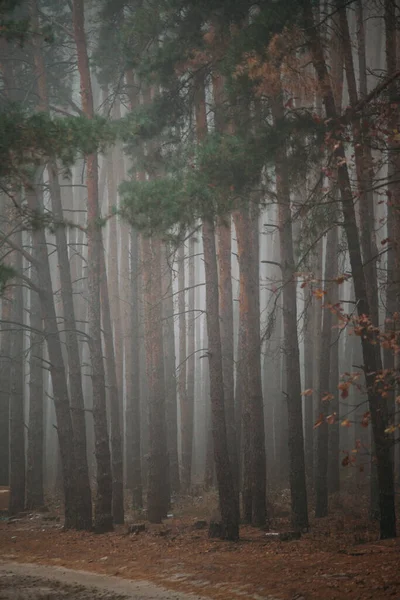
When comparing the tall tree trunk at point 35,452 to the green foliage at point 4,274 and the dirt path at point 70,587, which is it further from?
the dirt path at point 70,587

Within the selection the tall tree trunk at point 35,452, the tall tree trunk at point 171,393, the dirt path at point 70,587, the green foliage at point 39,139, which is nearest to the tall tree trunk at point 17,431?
the tall tree trunk at point 35,452

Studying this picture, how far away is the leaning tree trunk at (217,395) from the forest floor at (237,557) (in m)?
0.60

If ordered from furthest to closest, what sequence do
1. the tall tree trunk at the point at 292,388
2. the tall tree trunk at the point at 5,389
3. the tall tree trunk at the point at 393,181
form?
the tall tree trunk at the point at 5,389, the tall tree trunk at the point at 292,388, the tall tree trunk at the point at 393,181

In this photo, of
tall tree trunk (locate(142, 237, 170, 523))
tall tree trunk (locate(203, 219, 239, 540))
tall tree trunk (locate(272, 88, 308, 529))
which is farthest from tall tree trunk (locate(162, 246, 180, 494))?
tall tree trunk (locate(203, 219, 239, 540))

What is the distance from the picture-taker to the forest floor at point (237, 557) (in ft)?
24.0

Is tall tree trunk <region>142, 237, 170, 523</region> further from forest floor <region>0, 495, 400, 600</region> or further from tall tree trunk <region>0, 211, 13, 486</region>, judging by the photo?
tall tree trunk <region>0, 211, 13, 486</region>

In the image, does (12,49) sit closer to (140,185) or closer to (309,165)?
(140,185)

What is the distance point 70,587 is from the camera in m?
8.46

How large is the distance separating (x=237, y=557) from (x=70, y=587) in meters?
2.72

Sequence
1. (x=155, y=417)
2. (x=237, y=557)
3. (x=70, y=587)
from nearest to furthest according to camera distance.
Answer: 1. (x=70, y=587)
2. (x=237, y=557)
3. (x=155, y=417)

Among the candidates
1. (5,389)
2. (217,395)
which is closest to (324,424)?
(217,395)

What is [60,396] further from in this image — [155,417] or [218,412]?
[218,412]

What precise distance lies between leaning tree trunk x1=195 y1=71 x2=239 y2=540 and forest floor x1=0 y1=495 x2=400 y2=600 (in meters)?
0.60

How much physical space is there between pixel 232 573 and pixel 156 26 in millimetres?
10786
